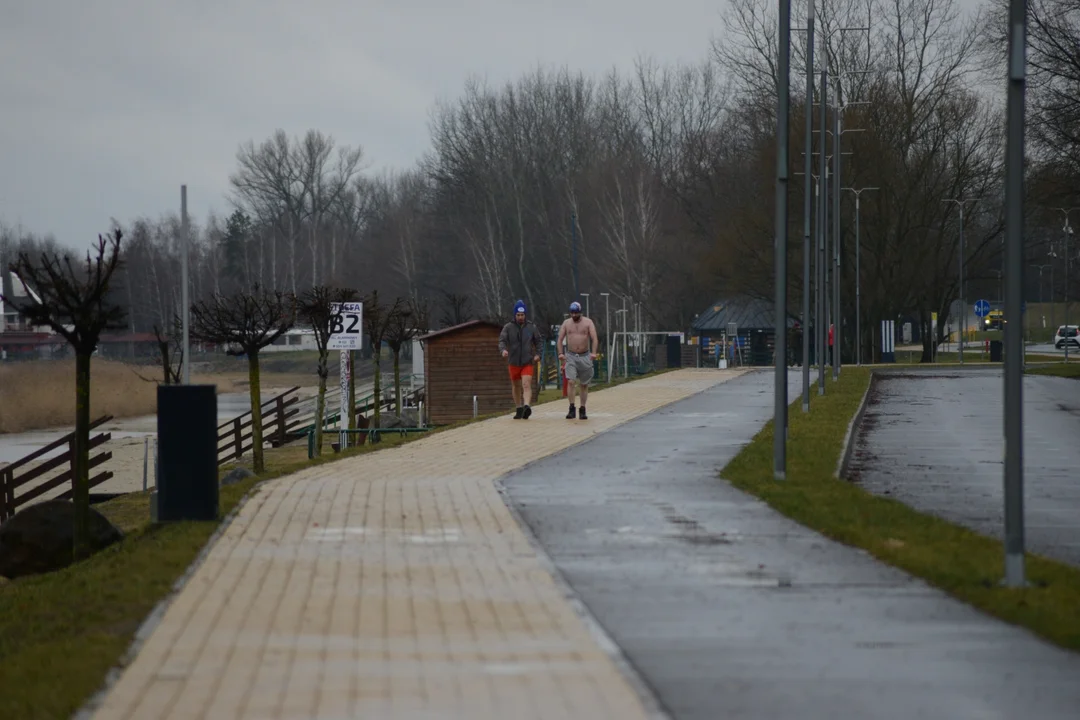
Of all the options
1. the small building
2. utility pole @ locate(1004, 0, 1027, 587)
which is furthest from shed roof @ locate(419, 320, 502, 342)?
utility pole @ locate(1004, 0, 1027, 587)

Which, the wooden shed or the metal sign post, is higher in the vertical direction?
the metal sign post

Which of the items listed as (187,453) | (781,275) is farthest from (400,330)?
(187,453)

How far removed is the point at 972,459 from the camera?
63.6ft

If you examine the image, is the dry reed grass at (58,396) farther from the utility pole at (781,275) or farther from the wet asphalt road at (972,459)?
the utility pole at (781,275)

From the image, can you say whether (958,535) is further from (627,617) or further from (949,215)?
(949,215)

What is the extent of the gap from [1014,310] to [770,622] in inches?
97.2

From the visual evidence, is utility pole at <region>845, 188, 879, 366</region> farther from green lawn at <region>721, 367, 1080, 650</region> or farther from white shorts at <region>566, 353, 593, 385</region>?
green lawn at <region>721, 367, 1080, 650</region>

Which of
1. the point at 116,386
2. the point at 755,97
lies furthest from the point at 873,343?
the point at 116,386

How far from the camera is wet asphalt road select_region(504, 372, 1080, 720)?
5984 millimetres

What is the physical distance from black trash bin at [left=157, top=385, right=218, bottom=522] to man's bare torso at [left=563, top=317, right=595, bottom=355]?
12.2m

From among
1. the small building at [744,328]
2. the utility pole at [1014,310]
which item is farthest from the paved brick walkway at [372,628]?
Answer: the small building at [744,328]

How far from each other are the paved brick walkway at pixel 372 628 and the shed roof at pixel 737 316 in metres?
68.6

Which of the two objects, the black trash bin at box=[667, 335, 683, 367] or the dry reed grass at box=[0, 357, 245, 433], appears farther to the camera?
the black trash bin at box=[667, 335, 683, 367]

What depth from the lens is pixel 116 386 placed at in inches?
2859
